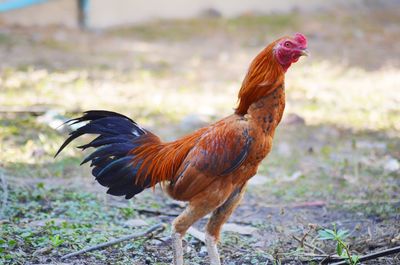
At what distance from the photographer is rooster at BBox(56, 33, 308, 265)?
393 centimetres

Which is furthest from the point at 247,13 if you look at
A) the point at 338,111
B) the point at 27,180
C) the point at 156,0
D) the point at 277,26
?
the point at 27,180

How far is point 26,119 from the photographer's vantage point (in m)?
7.45

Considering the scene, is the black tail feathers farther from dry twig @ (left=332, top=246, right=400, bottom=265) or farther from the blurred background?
dry twig @ (left=332, top=246, right=400, bottom=265)

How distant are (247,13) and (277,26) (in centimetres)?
100

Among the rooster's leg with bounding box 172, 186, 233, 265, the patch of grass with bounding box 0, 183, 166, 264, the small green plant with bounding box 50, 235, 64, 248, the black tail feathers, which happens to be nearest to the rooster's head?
the rooster's leg with bounding box 172, 186, 233, 265

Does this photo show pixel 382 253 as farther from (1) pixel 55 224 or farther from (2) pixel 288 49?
(1) pixel 55 224

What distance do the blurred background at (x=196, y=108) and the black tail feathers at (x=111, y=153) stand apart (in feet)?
1.80

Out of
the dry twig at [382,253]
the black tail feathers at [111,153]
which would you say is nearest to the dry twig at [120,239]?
the black tail feathers at [111,153]

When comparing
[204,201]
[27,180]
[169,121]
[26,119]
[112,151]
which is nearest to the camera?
[204,201]

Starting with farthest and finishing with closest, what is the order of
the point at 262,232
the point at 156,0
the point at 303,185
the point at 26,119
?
the point at 156,0
the point at 26,119
the point at 303,185
the point at 262,232

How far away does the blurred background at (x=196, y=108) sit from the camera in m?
4.88

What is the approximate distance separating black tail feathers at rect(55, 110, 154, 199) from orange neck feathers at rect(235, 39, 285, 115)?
811mm

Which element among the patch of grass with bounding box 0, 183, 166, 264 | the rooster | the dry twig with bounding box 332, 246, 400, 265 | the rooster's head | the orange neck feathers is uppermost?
the rooster's head

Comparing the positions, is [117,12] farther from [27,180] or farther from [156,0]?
[27,180]
